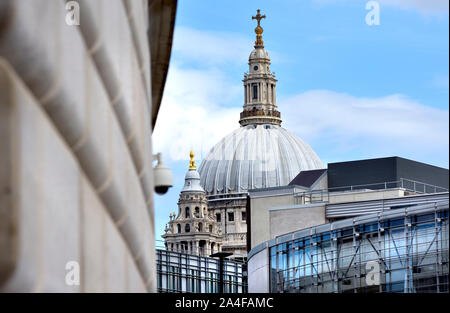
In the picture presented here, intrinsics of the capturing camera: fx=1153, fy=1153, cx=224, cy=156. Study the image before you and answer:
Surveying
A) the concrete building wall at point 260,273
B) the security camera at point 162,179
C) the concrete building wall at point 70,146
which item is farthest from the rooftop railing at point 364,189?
the concrete building wall at point 70,146

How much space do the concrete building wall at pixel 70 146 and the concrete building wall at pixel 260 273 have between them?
172 feet

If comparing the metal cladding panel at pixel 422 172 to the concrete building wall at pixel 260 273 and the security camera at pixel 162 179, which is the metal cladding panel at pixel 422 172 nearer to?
the concrete building wall at pixel 260 273

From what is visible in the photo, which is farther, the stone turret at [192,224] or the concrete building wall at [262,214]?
the stone turret at [192,224]

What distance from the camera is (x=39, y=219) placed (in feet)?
18.2

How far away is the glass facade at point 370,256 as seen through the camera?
5012 centimetres

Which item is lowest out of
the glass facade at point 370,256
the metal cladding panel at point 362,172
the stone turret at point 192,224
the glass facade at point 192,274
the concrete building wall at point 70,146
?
the concrete building wall at point 70,146

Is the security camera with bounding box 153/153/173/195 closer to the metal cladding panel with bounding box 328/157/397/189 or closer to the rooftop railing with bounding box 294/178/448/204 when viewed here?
the rooftop railing with bounding box 294/178/448/204

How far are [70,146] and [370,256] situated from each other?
48.4 meters

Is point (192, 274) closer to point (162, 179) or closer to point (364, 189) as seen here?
point (364, 189)

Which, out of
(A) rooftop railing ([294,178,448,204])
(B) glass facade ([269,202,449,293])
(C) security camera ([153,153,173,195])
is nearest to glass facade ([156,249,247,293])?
(A) rooftop railing ([294,178,448,204])

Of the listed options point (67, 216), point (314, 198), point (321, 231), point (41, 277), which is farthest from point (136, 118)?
point (314, 198)

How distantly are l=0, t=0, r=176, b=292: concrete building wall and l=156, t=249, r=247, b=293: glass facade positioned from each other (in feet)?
249

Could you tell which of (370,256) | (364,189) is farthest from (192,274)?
(370,256)

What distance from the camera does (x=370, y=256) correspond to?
54.3 m
